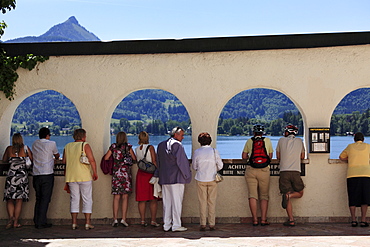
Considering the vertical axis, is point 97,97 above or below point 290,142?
above

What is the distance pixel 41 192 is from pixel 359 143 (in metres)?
5.45

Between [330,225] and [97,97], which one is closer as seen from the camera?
[330,225]

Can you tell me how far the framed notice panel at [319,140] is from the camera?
861cm

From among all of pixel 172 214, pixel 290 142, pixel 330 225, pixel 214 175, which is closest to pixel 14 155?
pixel 172 214

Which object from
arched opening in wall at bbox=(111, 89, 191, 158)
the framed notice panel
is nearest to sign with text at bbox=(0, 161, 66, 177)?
the framed notice panel

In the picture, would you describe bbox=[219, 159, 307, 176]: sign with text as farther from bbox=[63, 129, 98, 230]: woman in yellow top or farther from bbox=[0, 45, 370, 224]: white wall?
bbox=[63, 129, 98, 230]: woman in yellow top

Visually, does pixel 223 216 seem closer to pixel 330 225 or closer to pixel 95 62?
pixel 330 225

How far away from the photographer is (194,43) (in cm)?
879

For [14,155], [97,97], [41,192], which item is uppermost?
[97,97]

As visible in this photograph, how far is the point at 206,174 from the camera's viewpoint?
790cm

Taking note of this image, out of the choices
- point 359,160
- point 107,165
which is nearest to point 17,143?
point 107,165

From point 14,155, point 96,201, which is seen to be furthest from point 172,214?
point 14,155

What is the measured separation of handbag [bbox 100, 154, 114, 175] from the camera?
8617 mm

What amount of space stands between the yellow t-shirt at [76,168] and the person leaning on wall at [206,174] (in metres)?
1.81
